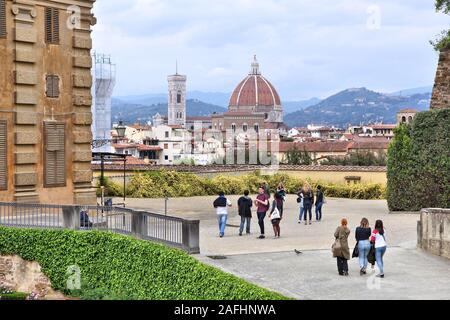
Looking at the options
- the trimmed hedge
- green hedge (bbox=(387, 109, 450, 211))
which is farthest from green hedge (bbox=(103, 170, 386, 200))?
green hedge (bbox=(387, 109, 450, 211))

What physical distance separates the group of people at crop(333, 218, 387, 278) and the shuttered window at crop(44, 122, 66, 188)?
10.8 m

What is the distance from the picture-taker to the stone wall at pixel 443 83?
30.1 metres

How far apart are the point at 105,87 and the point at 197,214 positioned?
3250cm

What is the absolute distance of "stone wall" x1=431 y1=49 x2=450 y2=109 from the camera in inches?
1187

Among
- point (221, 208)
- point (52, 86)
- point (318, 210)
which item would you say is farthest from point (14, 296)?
point (318, 210)

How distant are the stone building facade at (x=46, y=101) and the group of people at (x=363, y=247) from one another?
426 inches

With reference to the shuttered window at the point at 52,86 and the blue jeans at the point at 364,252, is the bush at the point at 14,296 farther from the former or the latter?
the blue jeans at the point at 364,252

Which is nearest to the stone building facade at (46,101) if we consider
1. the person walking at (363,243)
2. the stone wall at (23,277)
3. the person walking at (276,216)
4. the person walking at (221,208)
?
the stone wall at (23,277)

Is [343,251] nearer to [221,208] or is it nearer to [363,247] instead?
[363,247]

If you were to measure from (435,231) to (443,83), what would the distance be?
12341 millimetres

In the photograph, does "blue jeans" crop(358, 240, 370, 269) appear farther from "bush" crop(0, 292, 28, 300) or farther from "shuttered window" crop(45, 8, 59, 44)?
"shuttered window" crop(45, 8, 59, 44)

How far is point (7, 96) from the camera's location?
22797 millimetres
